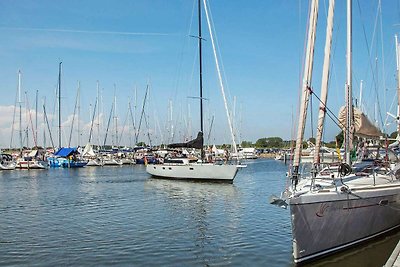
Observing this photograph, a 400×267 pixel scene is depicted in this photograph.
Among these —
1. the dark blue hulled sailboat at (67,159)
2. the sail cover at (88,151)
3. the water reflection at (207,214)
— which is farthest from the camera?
the sail cover at (88,151)

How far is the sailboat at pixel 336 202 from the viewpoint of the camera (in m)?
12.8

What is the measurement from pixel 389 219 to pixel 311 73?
247 inches

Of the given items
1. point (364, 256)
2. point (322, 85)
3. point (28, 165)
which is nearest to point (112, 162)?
point (28, 165)

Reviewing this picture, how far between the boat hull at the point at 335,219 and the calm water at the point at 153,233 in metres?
0.47

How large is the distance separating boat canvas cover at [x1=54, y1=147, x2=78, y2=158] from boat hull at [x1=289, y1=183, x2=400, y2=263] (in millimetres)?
78887

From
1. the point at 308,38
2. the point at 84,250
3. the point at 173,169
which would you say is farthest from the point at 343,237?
the point at 173,169

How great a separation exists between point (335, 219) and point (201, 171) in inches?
1195

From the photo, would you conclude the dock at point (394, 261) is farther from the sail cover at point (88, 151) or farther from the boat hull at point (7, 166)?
the sail cover at point (88, 151)

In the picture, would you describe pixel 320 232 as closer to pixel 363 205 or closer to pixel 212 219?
pixel 363 205

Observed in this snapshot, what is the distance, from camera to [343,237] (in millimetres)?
14047

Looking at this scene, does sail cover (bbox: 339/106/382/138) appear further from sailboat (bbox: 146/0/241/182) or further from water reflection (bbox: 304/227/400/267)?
sailboat (bbox: 146/0/241/182)

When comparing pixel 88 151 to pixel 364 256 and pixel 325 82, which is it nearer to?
pixel 325 82

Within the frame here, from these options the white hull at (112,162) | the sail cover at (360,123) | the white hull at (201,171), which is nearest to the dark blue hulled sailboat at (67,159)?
the white hull at (112,162)

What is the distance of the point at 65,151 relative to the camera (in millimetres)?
88625
